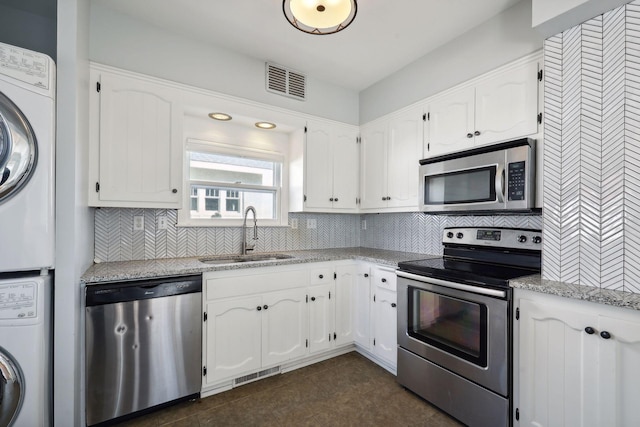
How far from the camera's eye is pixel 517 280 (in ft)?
5.37

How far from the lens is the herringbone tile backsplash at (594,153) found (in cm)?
145

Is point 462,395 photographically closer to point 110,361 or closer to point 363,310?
point 363,310

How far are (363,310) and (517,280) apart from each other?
1374 millimetres

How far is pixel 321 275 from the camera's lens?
8.55 feet

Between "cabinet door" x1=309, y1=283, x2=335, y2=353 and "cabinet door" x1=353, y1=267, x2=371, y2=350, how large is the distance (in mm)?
251

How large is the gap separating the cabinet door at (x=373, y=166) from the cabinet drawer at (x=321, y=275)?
0.85 meters

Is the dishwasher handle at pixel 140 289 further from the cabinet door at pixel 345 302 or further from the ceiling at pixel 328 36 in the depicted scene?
the ceiling at pixel 328 36

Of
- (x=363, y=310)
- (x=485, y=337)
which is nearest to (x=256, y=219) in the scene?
(x=363, y=310)

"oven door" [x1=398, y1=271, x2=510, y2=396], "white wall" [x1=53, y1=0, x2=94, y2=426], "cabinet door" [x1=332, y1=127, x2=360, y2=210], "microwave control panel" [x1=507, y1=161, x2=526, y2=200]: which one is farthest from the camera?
"cabinet door" [x1=332, y1=127, x2=360, y2=210]

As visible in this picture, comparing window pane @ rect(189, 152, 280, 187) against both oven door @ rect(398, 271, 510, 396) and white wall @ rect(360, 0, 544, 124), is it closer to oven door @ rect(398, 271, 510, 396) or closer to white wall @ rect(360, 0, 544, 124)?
white wall @ rect(360, 0, 544, 124)

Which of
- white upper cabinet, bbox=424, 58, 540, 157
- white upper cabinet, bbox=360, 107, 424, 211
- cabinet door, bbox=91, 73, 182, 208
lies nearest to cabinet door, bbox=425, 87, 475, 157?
white upper cabinet, bbox=424, 58, 540, 157

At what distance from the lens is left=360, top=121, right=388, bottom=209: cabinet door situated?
2.96 meters

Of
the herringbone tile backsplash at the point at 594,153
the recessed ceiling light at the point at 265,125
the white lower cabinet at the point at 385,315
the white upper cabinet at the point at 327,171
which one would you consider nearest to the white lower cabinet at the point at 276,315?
the white lower cabinet at the point at 385,315

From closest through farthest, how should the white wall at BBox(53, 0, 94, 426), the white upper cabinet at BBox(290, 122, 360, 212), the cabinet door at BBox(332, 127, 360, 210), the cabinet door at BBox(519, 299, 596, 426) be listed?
the cabinet door at BBox(519, 299, 596, 426) < the white wall at BBox(53, 0, 94, 426) < the white upper cabinet at BBox(290, 122, 360, 212) < the cabinet door at BBox(332, 127, 360, 210)
